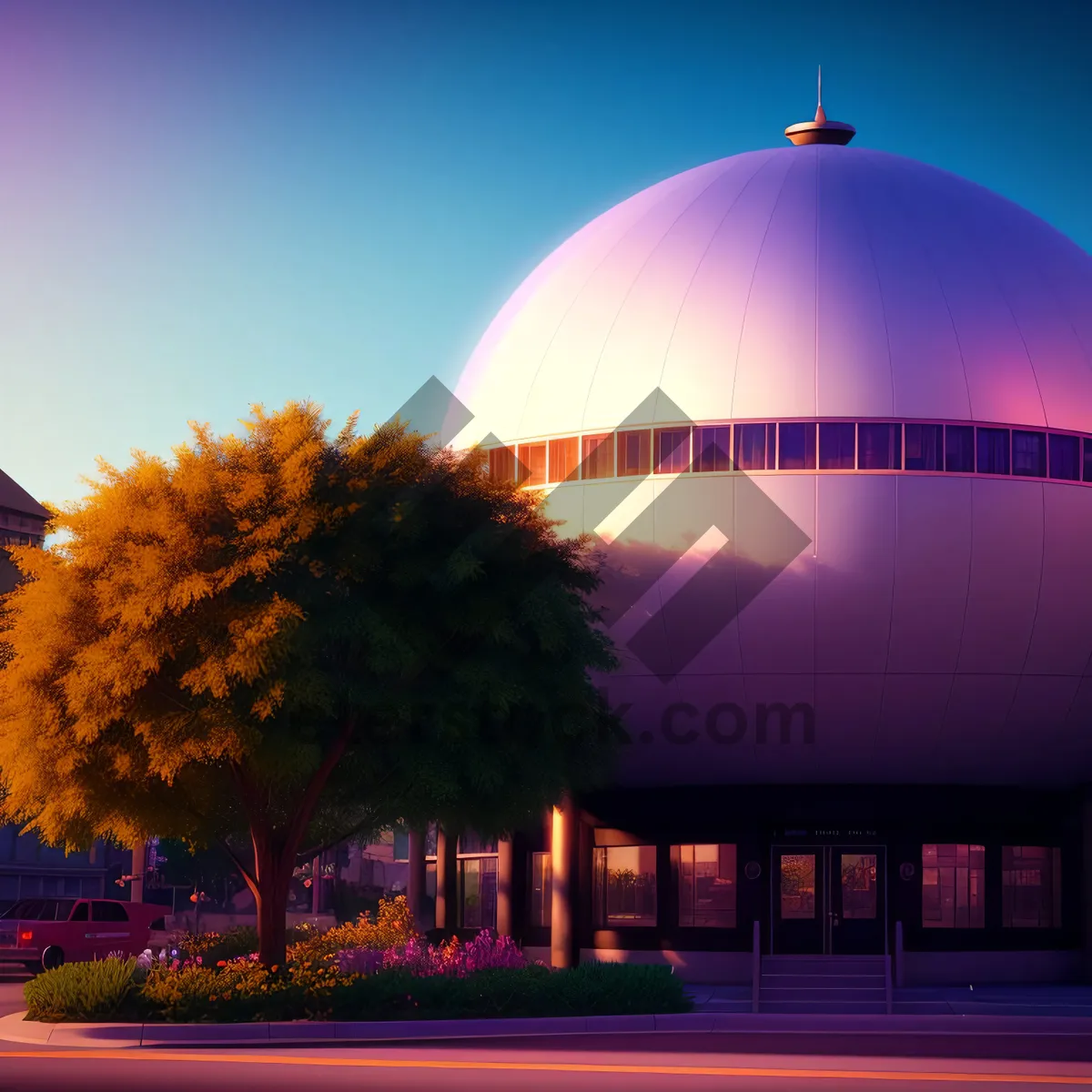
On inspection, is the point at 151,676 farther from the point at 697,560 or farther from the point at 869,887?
the point at 869,887

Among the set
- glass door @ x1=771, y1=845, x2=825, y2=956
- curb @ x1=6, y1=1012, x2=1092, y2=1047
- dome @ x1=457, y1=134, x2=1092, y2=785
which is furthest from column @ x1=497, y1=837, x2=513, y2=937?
curb @ x1=6, y1=1012, x2=1092, y2=1047

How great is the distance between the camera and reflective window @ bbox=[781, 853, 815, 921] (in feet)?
107

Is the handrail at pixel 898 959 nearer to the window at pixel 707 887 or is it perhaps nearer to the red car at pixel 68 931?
the window at pixel 707 887

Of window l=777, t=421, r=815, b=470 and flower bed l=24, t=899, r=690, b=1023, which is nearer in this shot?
flower bed l=24, t=899, r=690, b=1023

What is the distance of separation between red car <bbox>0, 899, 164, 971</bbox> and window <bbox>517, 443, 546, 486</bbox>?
12151 millimetres

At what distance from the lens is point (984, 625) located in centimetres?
3027

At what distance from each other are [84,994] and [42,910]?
1206cm

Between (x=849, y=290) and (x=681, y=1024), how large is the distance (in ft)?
48.4

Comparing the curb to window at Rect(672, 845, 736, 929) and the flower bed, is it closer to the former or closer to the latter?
the flower bed

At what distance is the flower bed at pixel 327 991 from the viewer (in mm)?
22078

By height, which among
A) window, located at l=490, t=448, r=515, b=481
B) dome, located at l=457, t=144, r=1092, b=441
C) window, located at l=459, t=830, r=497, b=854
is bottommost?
window, located at l=459, t=830, r=497, b=854

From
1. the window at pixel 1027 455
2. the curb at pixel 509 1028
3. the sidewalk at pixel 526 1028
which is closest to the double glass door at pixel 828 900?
the sidewalk at pixel 526 1028

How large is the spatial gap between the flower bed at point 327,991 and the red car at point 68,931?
8.64 metres

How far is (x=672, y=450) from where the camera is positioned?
1215 inches
